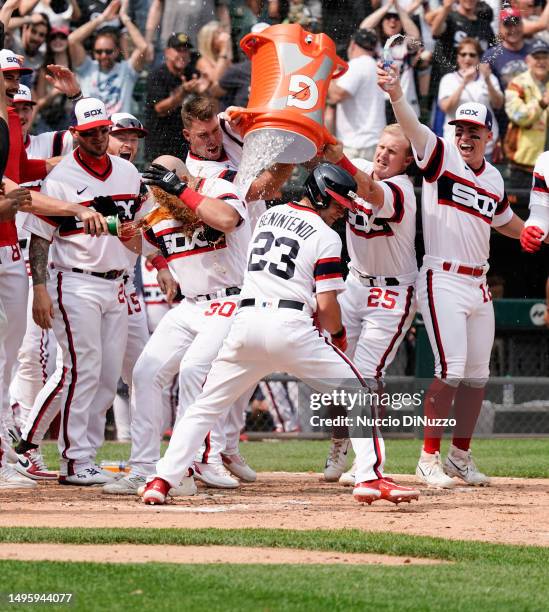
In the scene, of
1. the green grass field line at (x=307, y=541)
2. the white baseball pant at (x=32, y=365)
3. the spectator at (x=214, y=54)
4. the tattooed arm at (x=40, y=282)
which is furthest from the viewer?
the spectator at (x=214, y=54)

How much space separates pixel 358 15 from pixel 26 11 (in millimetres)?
3647

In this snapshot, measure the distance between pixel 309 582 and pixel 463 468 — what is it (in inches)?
151

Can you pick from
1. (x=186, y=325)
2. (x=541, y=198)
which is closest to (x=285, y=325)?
(x=186, y=325)

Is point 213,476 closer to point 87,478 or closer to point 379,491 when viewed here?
point 87,478

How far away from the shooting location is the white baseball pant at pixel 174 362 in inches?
278

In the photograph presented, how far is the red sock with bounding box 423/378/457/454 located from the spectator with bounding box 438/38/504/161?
365cm

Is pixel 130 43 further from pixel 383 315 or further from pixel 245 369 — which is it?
pixel 245 369

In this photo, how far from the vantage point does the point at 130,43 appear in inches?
470

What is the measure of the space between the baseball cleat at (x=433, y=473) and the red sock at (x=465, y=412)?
284 millimetres

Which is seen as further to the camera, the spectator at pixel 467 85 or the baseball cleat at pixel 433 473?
the spectator at pixel 467 85

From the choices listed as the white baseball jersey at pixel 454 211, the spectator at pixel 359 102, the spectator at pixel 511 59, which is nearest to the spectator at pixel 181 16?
the spectator at pixel 359 102

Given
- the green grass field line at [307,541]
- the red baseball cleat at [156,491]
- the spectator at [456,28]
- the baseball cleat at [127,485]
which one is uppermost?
the spectator at [456,28]

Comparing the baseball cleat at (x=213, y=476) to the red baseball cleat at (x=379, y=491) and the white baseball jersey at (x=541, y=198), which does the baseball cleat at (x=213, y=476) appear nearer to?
the red baseball cleat at (x=379, y=491)

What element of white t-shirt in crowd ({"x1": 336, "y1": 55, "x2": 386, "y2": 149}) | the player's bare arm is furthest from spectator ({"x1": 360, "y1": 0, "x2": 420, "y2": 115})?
the player's bare arm
